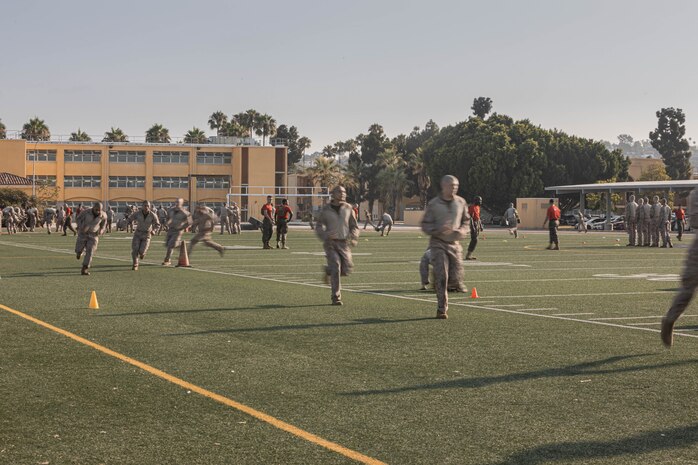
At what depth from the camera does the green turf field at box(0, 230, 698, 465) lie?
6.54 metres

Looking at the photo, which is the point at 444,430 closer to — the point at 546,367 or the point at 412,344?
the point at 546,367

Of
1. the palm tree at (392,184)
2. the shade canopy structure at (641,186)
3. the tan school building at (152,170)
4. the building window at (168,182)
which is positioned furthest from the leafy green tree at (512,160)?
the building window at (168,182)

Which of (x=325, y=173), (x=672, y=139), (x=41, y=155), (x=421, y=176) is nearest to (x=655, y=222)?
(x=41, y=155)

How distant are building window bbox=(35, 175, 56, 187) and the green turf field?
87.9 m

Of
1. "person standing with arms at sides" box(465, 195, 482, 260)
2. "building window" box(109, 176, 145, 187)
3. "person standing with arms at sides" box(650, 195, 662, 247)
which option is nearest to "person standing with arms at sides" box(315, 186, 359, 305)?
"person standing with arms at sides" box(465, 195, 482, 260)

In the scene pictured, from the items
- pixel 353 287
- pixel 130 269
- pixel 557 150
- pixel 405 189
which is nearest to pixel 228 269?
pixel 130 269

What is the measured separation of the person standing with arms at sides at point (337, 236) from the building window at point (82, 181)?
328ft

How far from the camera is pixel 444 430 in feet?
22.9

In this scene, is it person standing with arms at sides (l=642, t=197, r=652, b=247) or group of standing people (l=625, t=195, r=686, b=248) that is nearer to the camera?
group of standing people (l=625, t=195, r=686, b=248)

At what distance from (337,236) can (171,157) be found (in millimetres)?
100940

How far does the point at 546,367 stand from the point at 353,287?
10.1m

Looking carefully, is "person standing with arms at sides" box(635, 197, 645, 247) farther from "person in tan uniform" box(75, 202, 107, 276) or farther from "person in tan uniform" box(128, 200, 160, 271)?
"person in tan uniform" box(75, 202, 107, 276)

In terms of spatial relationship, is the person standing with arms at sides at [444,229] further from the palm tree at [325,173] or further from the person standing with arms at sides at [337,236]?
the palm tree at [325,173]

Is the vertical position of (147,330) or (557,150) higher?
(557,150)
